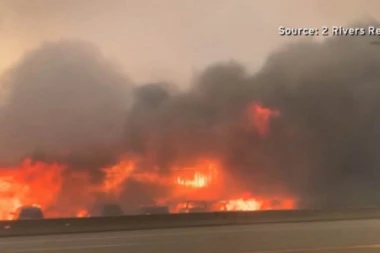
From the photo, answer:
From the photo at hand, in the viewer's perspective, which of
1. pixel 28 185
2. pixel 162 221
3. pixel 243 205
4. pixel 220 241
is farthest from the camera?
pixel 243 205

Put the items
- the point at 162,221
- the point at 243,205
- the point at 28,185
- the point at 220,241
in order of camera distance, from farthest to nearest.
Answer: the point at 243,205
the point at 162,221
the point at 28,185
the point at 220,241

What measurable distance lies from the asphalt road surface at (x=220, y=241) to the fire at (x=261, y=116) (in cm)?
71

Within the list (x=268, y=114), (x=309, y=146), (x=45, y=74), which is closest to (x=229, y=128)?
(x=268, y=114)

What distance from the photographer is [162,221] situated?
3883 mm

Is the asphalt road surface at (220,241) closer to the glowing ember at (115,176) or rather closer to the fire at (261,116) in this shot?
the glowing ember at (115,176)

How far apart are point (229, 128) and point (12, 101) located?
5.06 feet

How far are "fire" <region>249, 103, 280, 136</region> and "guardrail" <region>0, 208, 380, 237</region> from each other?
0.61m

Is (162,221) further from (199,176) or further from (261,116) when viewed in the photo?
(261,116)

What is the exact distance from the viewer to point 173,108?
3.95m

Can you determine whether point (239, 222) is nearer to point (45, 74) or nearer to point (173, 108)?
point (173, 108)

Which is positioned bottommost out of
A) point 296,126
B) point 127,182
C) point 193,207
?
point 193,207

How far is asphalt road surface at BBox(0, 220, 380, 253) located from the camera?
11.6 feet

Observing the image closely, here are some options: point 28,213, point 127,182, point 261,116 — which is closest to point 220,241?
point 127,182

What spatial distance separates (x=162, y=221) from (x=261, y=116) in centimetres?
105
